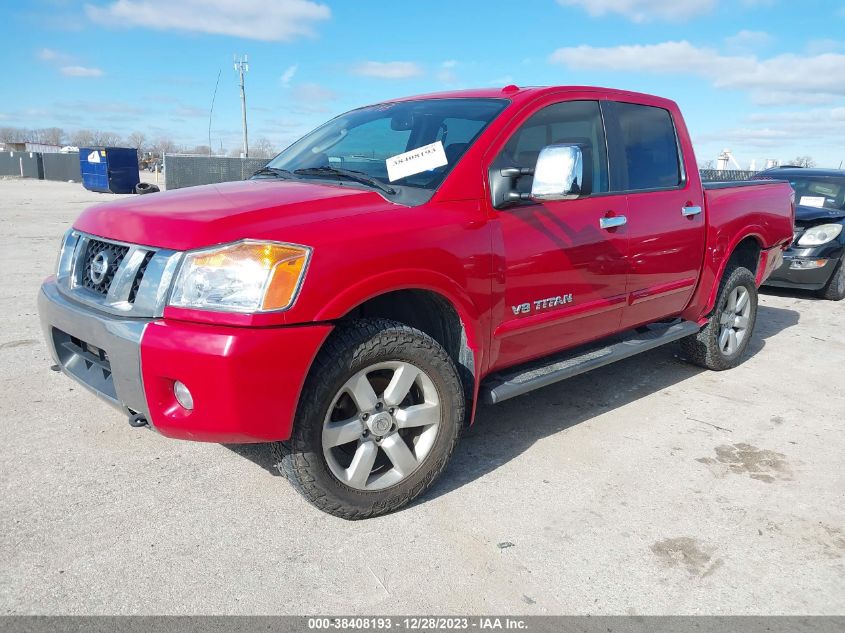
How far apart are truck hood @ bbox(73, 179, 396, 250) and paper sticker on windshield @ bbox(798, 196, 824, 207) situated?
7629mm

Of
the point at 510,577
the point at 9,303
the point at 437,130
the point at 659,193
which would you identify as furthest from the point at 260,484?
the point at 9,303

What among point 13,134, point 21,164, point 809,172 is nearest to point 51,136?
point 13,134

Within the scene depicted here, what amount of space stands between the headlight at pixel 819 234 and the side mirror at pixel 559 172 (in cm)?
623

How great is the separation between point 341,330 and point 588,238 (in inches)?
60.6

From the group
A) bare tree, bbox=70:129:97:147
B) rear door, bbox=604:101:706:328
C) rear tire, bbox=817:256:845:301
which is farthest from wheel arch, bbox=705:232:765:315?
bare tree, bbox=70:129:97:147

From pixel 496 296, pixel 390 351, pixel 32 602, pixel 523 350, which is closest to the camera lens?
pixel 32 602

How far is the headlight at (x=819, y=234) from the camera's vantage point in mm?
7859

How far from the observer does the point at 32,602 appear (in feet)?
7.30

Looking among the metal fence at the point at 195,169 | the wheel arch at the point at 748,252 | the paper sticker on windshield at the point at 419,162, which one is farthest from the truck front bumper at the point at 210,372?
the metal fence at the point at 195,169

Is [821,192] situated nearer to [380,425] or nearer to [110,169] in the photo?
[380,425]

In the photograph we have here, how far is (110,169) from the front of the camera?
93.2 feet

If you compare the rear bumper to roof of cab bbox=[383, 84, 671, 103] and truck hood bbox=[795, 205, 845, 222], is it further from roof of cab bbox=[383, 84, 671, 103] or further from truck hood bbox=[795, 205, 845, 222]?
truck hood bbox=[795, 205, 845, 222]

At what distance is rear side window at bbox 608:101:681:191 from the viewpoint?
155 inches

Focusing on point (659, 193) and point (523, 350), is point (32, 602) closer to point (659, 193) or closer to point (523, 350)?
point (523, 350)
